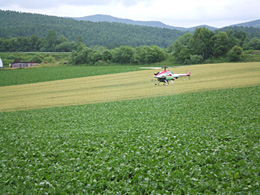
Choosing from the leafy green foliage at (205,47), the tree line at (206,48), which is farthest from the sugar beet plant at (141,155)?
the leafy green foliage at (205,47)

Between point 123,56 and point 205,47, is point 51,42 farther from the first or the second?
point 205,47

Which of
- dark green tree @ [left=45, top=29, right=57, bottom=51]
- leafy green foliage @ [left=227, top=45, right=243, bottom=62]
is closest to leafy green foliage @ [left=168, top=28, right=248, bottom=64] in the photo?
leafy green foliage @ [left=227, top=45, right=243, bottom=62]

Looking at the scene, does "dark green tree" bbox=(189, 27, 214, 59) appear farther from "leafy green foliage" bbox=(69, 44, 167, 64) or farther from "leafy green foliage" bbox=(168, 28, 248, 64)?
"leafy green foliage" bbox=(69, 44, 167, 64)

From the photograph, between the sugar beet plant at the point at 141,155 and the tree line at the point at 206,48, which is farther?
the tree line at the point at 206,48

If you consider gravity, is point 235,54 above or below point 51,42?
below

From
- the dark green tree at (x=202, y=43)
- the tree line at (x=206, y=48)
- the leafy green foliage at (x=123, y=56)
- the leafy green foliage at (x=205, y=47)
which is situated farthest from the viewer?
the leafy green foliage at (x=123, y=56)

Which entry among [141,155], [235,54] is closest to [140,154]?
[141,155]

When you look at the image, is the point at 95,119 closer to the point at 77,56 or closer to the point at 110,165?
the point at 110,165

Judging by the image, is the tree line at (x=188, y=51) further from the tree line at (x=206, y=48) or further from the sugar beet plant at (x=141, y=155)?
the sugar beet plant at (x=141, y=155)

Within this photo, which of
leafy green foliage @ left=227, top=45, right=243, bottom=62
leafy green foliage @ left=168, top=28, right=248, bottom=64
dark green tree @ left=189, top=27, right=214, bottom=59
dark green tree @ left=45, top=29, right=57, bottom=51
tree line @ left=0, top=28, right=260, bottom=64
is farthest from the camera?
dark green tree @ left=45, top=29, right=57, bottom=51
